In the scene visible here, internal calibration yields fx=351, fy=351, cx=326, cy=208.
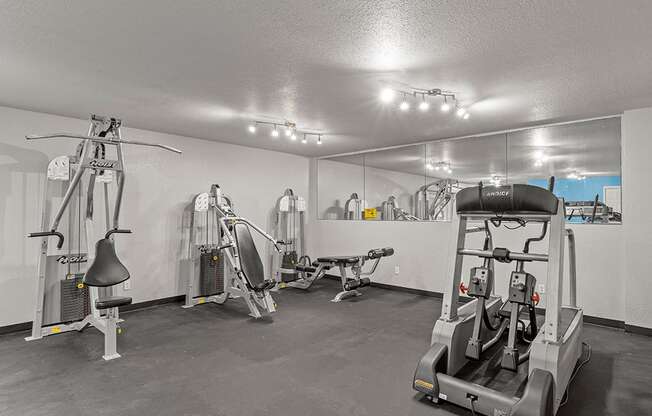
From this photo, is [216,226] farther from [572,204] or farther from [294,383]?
[572,204]

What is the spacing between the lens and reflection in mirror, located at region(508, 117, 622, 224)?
411cm

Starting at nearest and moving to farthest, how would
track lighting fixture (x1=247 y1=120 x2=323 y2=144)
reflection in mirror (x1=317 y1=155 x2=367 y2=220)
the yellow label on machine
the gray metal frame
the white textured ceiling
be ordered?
the white textured ceiling, the gray metal frame, track lighting fixture (x1=247 y1=120 x2=323 y2=144), the yellow label on machine, reflection in mirror (x1=317 y1=155 x2=367 y2=220)

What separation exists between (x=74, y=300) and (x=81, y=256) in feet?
1.66

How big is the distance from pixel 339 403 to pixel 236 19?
258cm

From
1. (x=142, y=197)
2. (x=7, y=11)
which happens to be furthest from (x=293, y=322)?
(x=7, y=11)

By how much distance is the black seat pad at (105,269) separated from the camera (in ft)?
10.6

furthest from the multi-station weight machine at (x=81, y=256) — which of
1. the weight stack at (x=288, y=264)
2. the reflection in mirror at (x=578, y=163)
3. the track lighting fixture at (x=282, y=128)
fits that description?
the reflection in mirror at (x=578, y=163)

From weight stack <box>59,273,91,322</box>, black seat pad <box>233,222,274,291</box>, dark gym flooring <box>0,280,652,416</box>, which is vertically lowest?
dark gym flooring <box>0,280,652,416</box>

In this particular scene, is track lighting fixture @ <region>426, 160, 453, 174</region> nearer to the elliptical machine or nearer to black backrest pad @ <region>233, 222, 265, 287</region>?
the elliptical machine

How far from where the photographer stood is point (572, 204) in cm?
439

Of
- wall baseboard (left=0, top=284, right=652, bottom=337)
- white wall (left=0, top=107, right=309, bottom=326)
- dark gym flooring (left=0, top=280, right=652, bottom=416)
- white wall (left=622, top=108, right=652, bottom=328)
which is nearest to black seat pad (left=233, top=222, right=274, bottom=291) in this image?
dark gym flooring (left=0, top=280, right=652, bottom=416)

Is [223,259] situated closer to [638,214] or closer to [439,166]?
[439,166]

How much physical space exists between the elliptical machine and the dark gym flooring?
0.69 feet

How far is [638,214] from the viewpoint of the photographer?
12.6ft
